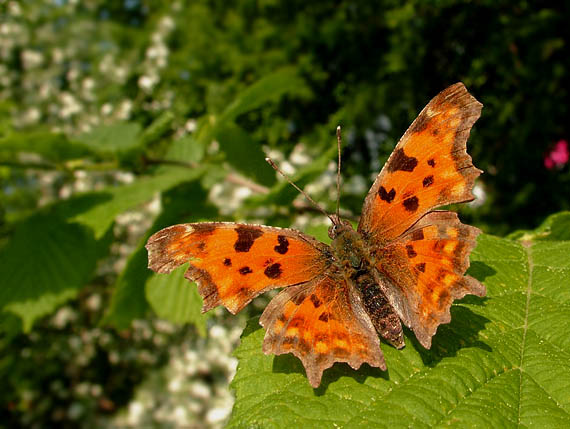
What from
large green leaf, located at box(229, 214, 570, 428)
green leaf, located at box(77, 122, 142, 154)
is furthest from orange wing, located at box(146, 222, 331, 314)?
green leaf, located at box(77, 122, 142, 154)

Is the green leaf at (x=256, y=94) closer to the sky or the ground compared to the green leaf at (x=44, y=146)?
closer to the ground

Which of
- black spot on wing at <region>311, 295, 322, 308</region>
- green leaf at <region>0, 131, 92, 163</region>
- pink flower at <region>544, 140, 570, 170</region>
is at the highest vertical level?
green leaf at <region>0, 131, 92, 163</region>

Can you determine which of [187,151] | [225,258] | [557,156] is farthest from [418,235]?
[557,156]

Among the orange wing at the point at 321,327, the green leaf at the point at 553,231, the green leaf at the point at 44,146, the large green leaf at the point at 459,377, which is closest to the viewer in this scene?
the large green leaf at the point at 459,377

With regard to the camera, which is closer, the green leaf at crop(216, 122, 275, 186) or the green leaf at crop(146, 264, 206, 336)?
the green leaf at crop(146, 264, 206, 336)

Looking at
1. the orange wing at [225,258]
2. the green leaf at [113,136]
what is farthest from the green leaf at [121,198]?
the orange wing at [225,258]

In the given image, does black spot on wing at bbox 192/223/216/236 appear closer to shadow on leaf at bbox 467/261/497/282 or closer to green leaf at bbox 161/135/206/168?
shadow on leaf at bbox 467/261/497/282

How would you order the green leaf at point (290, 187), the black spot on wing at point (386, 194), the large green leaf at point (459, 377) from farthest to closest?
the green leaf at point (290, 187), the black spot on wing at point (386, 194), the large green leaf at point (459, 377)

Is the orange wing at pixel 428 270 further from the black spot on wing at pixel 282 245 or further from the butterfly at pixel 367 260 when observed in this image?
the black spot on wing at pixel 282 245

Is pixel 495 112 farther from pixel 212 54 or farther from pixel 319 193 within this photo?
pixel 212 54
